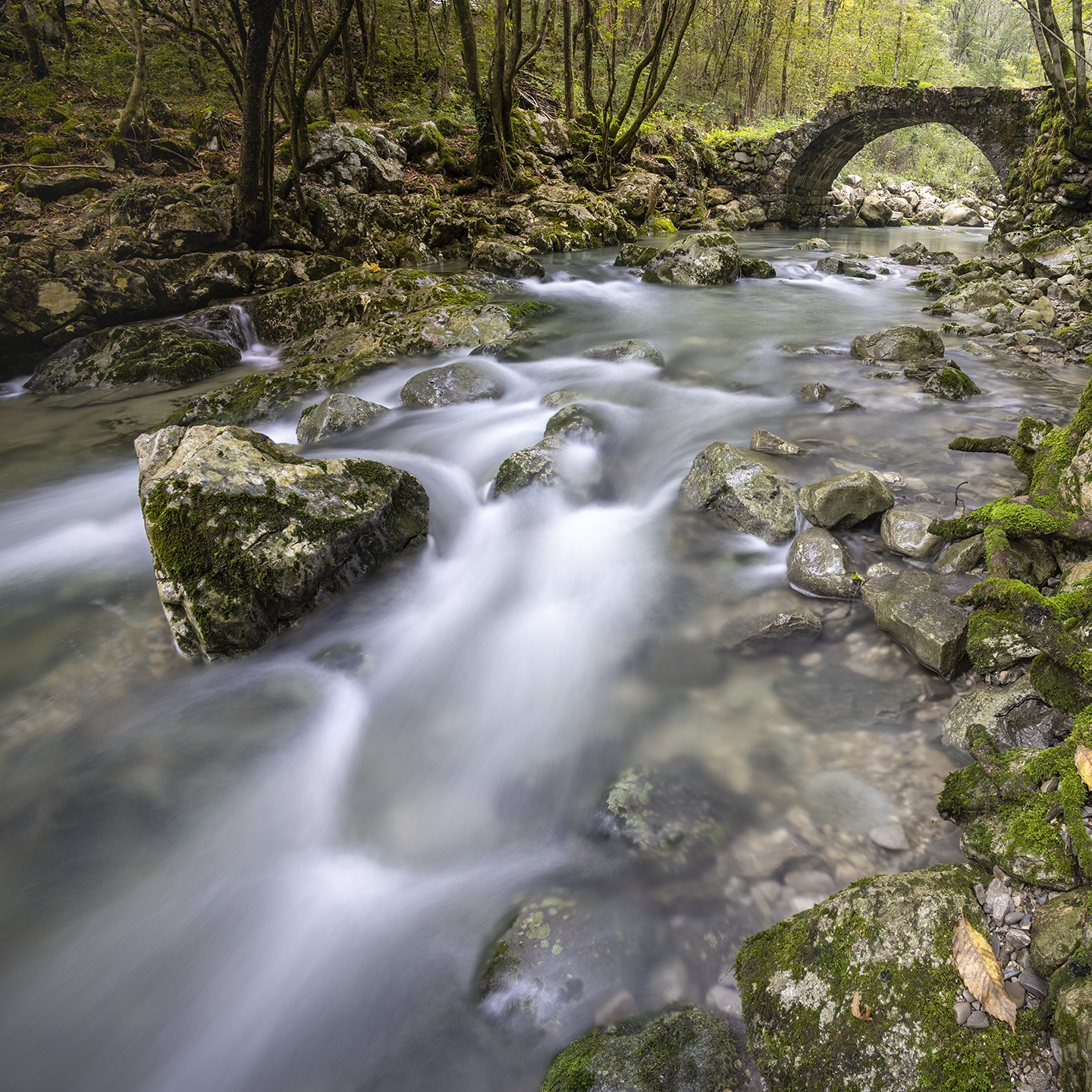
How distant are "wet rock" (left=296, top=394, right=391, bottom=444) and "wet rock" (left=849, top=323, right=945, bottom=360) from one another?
578 cm

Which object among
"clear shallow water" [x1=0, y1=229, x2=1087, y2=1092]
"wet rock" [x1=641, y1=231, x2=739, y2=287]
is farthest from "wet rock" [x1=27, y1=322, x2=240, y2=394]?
"wet rock" [x1=641, y1=231, x2=739, y2=287]

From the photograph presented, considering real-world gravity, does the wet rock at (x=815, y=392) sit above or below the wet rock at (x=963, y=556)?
above

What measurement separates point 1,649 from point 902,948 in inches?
182

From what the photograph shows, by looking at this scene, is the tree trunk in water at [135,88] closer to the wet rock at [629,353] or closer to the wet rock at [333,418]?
the wet rock at [333,418]

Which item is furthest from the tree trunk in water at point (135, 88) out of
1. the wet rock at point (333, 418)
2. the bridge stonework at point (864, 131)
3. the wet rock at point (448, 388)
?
the bridge stonework at point (864, 131)

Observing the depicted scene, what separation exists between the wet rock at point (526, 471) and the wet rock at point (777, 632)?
2.15 metres

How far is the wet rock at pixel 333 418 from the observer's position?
5898mm

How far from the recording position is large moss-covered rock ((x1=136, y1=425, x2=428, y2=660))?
324 cm

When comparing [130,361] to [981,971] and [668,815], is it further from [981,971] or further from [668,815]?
[981,971]

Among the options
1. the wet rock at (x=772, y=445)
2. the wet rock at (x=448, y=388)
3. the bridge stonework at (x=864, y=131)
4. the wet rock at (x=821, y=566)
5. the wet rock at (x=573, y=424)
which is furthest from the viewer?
the bridge stonework at (x=864, y=131)

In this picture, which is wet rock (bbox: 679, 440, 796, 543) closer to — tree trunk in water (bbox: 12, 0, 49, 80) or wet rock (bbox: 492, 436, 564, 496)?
wet rock (bbox: 492, 436, 564, 496)

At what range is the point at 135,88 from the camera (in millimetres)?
10992

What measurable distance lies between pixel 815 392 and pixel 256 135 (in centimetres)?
930

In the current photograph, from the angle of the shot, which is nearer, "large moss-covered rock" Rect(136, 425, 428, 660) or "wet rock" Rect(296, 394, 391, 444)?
"large moss-covered rock" Rect(136, 425, 428, 660)
